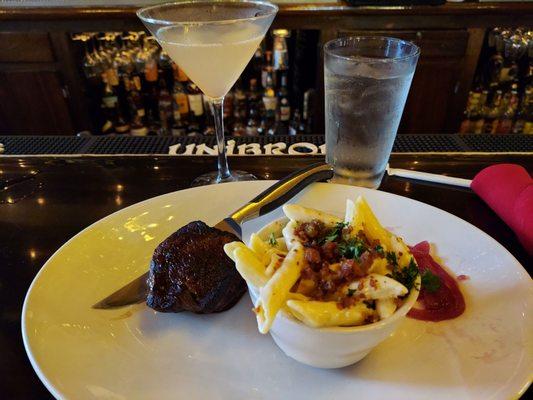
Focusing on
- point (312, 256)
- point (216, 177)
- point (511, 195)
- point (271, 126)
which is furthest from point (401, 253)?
point (271, 126)

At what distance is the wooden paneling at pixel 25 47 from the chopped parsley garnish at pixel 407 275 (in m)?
2.02

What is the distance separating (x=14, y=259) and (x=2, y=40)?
1702 mm

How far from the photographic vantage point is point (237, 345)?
56cm

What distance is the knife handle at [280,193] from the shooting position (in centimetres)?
74

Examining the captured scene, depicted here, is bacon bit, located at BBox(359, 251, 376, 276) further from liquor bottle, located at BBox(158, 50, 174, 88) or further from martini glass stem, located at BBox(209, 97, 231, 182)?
liquor bottle, located at BBox(158, 50, 174, 88)

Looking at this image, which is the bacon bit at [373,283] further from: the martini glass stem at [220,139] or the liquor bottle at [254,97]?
the liquor bottle at [254,97]

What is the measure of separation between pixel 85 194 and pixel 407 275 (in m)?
0.69

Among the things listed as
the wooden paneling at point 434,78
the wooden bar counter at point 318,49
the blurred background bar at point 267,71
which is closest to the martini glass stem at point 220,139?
the blurred background bar at point 267,71

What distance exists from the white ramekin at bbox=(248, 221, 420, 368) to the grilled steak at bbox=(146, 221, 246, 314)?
10 cm

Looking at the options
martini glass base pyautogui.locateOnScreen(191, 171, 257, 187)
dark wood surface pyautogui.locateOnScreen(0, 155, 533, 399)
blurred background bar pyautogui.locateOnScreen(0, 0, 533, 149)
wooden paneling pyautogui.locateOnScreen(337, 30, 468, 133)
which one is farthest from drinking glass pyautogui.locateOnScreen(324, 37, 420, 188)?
wooden paneling pyautogui.locateOnScreen(337, 30, 468, 133)

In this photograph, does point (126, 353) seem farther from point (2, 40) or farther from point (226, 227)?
point (2, 40)

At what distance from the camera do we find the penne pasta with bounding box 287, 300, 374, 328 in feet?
1.48

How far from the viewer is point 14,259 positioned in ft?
2.34

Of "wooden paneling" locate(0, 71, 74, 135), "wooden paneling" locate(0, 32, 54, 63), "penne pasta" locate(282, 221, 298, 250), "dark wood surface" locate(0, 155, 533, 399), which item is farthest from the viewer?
"wooden paneling" locate(0, 71, 74, 135)
